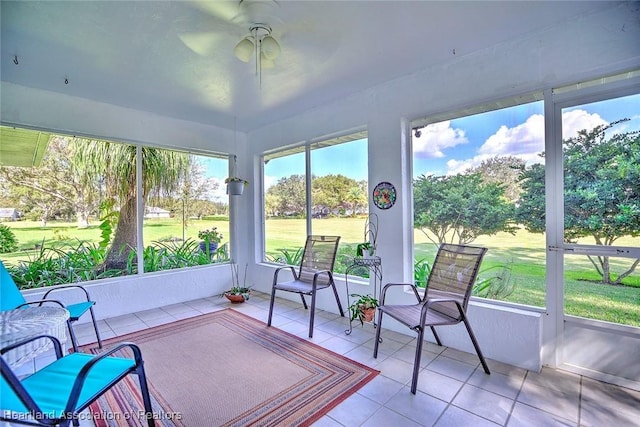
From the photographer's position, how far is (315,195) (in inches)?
164

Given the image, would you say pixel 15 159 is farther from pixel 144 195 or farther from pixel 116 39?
pixel 116 39

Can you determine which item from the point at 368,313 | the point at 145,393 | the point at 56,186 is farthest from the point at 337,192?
the point at 56,186

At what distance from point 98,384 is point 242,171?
12.8ft

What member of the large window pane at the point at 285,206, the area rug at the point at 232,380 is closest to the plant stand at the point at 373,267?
the area rug at the point at 232,380

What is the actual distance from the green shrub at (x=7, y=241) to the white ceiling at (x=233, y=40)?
1552 millimetres

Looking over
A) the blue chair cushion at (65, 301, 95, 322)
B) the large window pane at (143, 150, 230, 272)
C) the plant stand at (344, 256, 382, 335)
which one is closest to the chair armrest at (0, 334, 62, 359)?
the blue chair cushion at (65, 301, 95, 322)

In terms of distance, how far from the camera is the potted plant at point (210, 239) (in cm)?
462

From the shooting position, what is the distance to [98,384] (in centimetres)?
143

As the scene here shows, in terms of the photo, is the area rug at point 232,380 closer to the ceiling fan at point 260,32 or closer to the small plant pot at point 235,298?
the small plant pot at point 235,298

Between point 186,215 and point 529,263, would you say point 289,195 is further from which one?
point 529,263

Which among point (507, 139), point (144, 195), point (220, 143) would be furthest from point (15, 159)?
point (507, 139)

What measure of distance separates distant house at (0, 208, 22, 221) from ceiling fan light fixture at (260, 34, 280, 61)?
3.27m

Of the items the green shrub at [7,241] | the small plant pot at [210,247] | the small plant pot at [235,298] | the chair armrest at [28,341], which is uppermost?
the green shrub at [7,241]

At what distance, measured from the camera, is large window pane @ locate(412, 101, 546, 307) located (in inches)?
96.0
